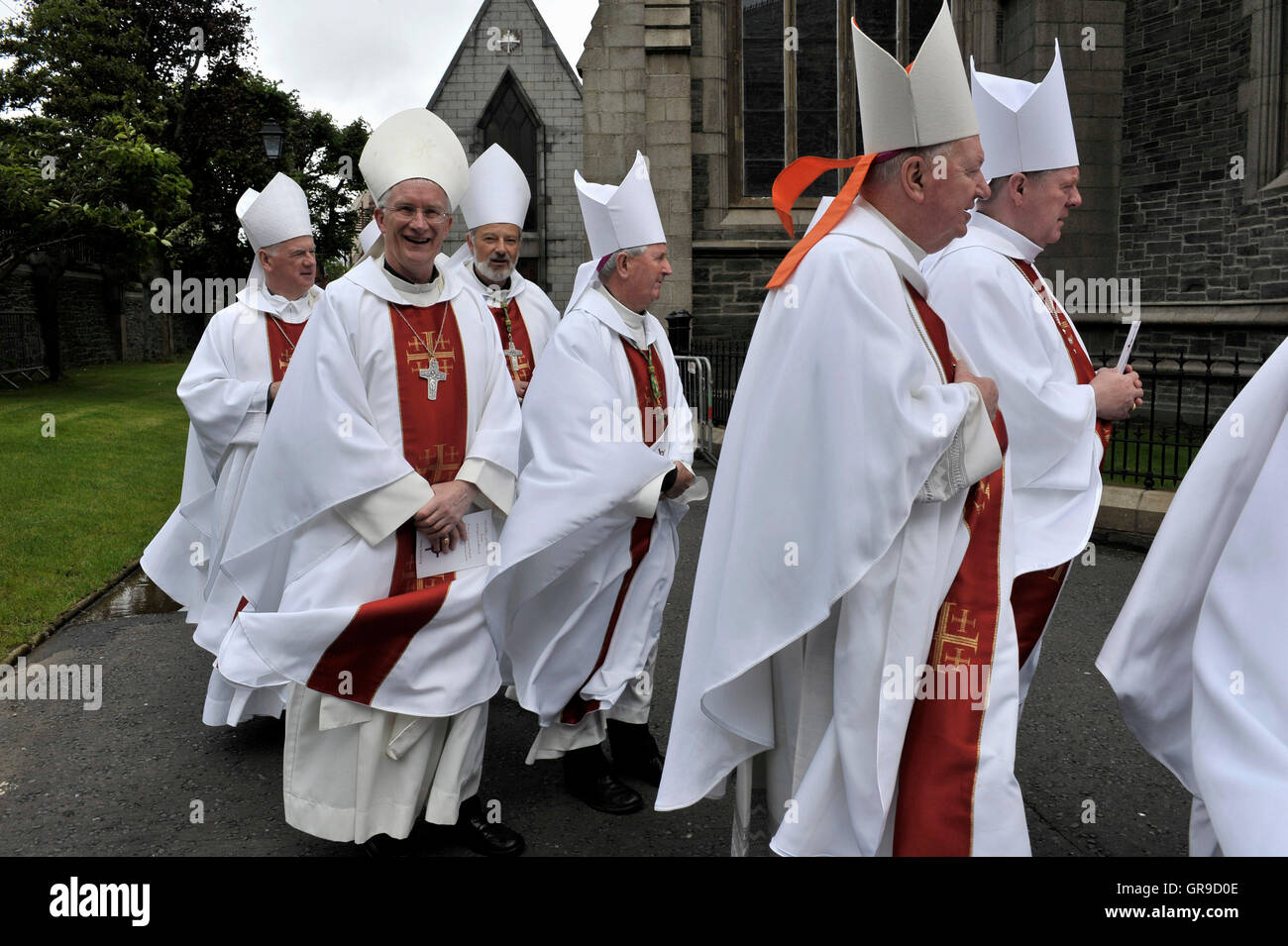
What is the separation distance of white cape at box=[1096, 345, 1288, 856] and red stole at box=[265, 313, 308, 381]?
14.0 feet

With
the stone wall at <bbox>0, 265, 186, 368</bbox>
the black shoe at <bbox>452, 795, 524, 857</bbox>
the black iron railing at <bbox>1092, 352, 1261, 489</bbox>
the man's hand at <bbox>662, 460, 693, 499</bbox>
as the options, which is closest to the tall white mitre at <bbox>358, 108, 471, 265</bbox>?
the man's hand at <bbox>662, 460, 693, 499</bbox>

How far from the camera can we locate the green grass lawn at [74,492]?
7.99 m

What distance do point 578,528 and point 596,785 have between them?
3.31ft

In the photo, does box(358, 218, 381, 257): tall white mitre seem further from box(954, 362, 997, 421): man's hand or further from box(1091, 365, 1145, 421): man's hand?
box(954, 362, 997, 421): man's hand

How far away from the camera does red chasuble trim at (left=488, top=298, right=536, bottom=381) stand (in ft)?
19.6

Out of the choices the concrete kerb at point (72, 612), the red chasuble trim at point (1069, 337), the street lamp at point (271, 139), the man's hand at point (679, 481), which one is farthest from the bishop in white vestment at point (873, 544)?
the street lamp at point (271, 139)

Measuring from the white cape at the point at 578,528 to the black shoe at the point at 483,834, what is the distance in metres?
0.46

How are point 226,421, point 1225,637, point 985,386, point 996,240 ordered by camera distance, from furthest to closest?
point 226,421
point 996,240
point 985,386
point 1225,637

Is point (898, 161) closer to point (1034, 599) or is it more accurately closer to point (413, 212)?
point (1034, 599)

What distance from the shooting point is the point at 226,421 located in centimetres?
549

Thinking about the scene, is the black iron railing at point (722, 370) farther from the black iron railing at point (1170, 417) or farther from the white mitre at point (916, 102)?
the white mitre at point (916, 102)

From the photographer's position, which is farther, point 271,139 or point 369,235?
point 271,139

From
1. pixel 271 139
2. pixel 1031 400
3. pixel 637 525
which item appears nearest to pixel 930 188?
pixel 1031 400

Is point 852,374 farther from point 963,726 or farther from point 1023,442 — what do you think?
point 1023,442
